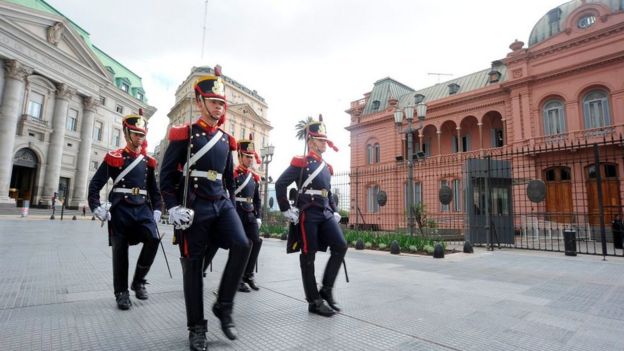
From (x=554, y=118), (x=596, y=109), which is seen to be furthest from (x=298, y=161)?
(x=596, y=109)

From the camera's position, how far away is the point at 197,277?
2.84 metres

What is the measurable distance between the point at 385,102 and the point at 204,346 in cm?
3122

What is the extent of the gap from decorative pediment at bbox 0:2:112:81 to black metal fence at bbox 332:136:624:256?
3055 cm

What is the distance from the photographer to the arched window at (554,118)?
68.3 ft

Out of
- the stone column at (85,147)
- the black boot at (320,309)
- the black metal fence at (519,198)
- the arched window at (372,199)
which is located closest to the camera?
the black boot at (320,309)

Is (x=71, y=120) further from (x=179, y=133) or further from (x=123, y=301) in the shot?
(x=179, y=133)

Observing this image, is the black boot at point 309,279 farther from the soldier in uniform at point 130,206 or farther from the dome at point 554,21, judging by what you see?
the dome at point 554,21

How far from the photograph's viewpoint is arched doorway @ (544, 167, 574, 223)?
63.3 feet

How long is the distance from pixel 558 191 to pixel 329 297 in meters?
21.6

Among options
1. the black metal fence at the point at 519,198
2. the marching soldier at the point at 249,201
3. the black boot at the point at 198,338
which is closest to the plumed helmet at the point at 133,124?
the marching soldier at the point at 249,201

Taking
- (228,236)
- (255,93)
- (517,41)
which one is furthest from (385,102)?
(255,93)

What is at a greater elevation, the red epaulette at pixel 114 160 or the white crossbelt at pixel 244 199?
the red epaulette at pixel 114 160

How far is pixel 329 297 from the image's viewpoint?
3893mm

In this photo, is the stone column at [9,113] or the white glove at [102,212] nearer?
the white glove at [102,212]
